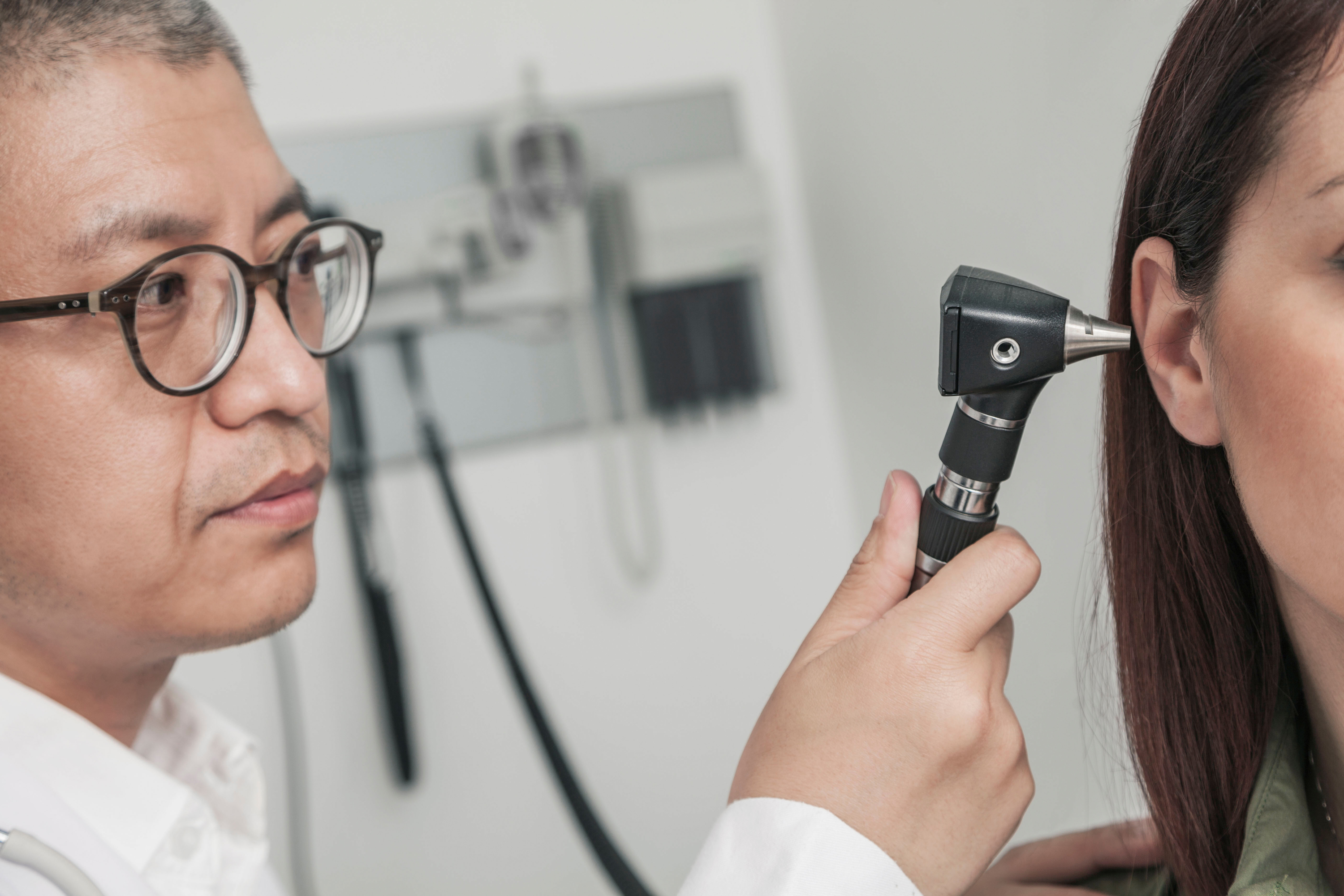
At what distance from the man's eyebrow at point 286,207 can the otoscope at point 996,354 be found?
1.87ft

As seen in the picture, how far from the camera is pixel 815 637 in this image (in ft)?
2.14

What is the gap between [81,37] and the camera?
0.76m

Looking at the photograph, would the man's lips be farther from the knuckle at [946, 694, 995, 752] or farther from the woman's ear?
the woman's ear

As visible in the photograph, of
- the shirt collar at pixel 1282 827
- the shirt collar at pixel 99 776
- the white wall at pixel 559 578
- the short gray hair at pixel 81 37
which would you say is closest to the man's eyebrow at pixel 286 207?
the short gray hair at pixel 81 37

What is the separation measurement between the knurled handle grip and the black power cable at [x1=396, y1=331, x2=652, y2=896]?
1.99 feet

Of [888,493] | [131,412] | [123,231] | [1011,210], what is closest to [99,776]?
[131,412]

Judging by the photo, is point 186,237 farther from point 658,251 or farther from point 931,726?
point 658,251

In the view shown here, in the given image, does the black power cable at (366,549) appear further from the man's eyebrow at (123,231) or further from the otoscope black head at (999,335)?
the otoscope black head at (999,335)

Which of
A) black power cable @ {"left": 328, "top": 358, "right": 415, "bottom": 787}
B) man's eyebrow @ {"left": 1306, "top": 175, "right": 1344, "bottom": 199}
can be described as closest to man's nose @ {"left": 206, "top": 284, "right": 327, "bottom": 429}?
black power cable @ {"left": 328, "top": 358, "right": 415, "bottom": 787}

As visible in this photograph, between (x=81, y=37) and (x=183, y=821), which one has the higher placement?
(x=81, y=37)

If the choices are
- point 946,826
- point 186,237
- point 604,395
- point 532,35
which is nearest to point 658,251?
point 604,395

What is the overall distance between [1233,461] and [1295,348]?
0.09 meters

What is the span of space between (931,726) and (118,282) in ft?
2.06

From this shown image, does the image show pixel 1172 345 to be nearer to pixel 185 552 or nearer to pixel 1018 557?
pixel 1018 557
